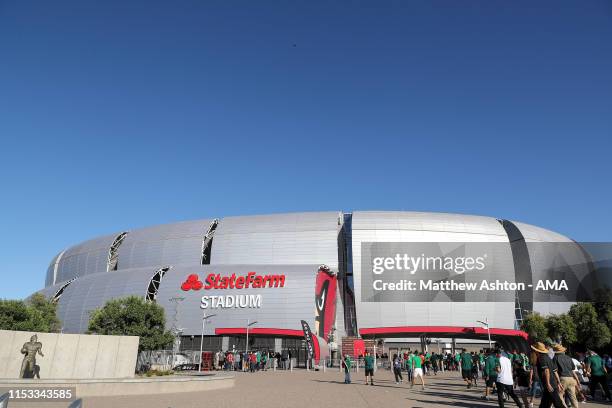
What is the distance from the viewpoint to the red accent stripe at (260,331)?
6147cm

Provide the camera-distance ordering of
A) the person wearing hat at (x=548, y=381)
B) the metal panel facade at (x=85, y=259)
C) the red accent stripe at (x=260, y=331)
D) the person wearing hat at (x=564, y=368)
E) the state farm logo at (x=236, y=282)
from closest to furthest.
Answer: the person wearing hat at (x=548, y=381)
the person wearing hat at (x=564, y=368)
the red accent stripe at (x=260, y=331)
the state farm logo at (x=236, y=282)
the metal panel facade at (x=85, y=259)

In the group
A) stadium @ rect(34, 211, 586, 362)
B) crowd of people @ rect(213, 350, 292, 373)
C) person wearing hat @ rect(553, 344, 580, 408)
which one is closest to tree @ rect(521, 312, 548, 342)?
stadium @ rect(34, 211, 586, 362)

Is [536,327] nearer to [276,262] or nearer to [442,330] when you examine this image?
[442,330]

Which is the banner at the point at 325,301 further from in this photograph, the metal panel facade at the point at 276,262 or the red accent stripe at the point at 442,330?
the red accent stripe at the point at 442,330

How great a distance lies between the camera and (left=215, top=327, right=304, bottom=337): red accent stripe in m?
61.5

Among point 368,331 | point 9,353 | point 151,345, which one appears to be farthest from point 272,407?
point 368,331

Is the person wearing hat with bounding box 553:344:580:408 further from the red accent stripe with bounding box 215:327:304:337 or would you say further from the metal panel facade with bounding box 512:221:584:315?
the metal panel facade with bounding box 512:221:584:315

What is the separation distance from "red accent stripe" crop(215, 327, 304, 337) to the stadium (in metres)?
0.14

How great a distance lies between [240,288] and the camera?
212 ft

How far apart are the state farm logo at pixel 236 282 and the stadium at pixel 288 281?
0.15 m

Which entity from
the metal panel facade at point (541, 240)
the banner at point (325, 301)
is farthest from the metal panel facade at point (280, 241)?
the metal panel facade at point (541, 240)

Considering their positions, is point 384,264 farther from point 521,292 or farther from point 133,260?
point 133,260

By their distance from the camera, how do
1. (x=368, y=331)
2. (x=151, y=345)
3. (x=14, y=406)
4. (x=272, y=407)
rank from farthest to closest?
(x=368, y=331) < (x=151, y=345) < (x=272, y=407) < (x=14, y=406)

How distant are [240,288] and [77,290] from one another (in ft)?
100
